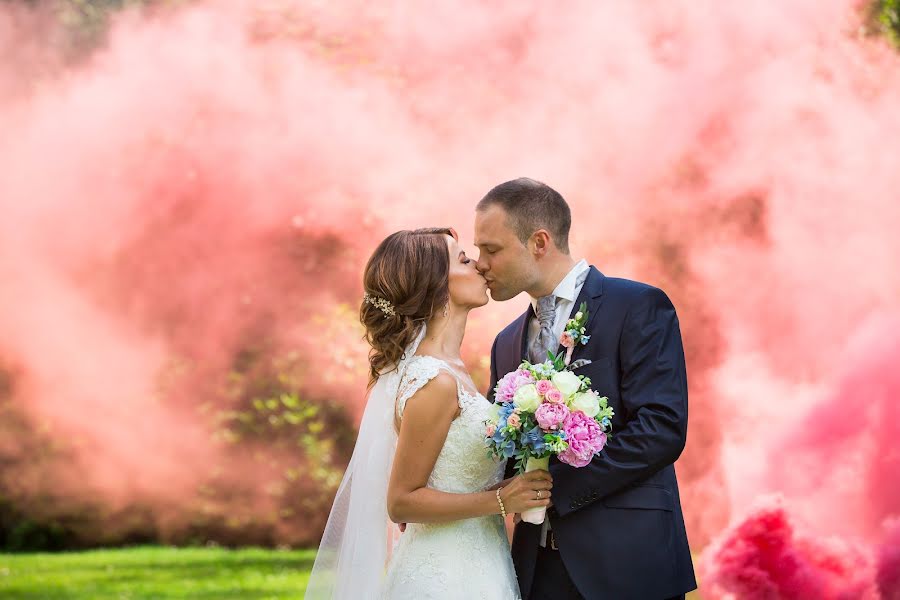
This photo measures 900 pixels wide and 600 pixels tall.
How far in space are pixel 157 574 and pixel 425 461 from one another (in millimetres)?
7598

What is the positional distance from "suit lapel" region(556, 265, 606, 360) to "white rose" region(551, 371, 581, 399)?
507mm

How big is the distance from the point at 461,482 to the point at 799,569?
3584mm

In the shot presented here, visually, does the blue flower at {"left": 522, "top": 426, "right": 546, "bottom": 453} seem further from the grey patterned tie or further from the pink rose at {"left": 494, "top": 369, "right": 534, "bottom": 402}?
the grey patterned tie

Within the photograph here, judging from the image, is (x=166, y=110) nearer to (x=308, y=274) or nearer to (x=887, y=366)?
(x=308, y=274)

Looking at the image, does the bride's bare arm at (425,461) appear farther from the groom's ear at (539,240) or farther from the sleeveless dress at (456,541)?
the groom's ear at (539,240)

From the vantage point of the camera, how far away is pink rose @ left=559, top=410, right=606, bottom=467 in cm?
355

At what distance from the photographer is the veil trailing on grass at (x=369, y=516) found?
4.19 m

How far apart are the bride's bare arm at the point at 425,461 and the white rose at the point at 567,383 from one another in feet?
1.75

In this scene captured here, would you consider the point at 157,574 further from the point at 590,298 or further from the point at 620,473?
the point at 620,473

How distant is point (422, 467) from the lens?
397 cm

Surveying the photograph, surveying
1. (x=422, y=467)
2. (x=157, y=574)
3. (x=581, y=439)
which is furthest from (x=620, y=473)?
(x=157, y=574)

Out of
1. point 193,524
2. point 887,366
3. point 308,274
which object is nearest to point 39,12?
point 308,274

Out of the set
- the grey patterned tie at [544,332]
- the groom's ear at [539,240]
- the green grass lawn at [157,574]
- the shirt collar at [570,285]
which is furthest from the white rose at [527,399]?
the green grass lawn at [157,574]

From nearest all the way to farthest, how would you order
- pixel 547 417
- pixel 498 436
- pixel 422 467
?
pixel 547 417, pixel 498 436, pixel 422 467
